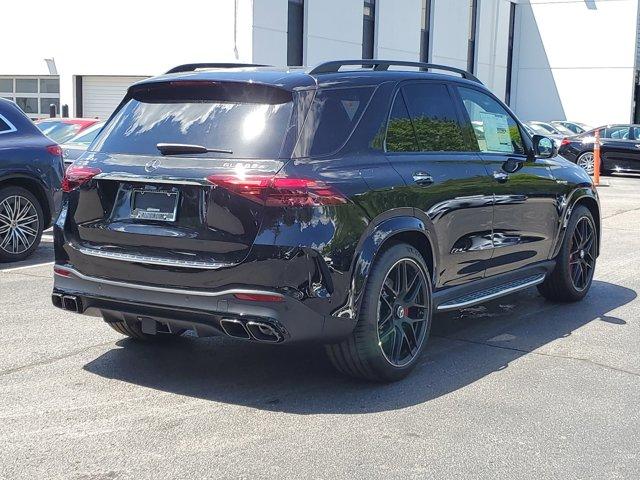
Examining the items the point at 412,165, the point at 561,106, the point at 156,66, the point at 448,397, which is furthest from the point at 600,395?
the point at 561,106

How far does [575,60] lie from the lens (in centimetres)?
4138

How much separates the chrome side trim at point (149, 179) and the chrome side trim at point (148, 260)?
15.9 inches

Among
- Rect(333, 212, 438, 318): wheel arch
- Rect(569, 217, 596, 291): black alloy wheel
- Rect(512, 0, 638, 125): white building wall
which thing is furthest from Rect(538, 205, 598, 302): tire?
Rect(512, 0, 638, 125): white building wall

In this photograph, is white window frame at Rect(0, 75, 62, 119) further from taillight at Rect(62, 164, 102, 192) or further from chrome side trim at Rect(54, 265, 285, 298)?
chrome side trim at Rect(54, 265, 285, 298)

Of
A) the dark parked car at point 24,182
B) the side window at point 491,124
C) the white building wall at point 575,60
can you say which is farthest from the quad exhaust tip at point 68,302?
the white building wall at point 575,60

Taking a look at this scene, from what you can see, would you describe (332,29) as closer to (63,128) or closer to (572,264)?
(63,128)

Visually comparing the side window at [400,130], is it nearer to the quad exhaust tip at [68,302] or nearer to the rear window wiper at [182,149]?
the rear window wiper at [182,149]

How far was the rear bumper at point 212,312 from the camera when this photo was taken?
4.54 m

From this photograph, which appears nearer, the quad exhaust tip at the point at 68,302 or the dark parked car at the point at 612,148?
the quad exhaust tip at the point at 68,302

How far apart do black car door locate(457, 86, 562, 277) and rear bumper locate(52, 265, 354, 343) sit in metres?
2.01

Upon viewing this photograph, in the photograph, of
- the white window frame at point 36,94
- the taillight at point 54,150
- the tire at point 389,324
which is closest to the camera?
the tire at point 389,324

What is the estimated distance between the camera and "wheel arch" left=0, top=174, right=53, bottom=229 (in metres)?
9.25

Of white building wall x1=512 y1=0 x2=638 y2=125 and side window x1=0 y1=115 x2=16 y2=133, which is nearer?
side window x1=0 y1=115 x2=16 y2=133

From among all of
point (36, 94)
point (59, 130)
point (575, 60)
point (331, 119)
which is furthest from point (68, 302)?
point (575, 60)
